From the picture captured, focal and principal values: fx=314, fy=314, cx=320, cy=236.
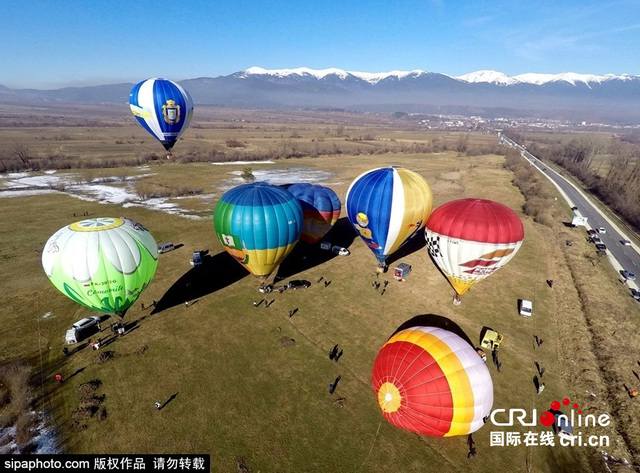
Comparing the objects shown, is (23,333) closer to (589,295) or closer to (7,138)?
(589,295)

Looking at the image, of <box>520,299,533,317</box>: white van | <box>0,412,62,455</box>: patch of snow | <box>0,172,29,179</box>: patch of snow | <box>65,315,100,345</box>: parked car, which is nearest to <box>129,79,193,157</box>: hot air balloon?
<box>65,315,100,345</box>: parked car

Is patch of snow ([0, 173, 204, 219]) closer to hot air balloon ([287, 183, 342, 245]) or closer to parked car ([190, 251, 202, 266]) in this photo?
parked car ([190, 251, 202, 266])

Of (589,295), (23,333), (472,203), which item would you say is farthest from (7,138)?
(589,295)

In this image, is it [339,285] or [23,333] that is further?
[339,285]

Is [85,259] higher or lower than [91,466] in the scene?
higher

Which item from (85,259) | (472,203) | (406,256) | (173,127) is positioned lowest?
(406,256)

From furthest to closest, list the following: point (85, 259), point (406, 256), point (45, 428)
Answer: point (406, 256), point (85, 259), point (45, 428)

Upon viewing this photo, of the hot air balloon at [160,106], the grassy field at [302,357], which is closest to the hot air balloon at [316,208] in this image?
the grassy field at [302,357]

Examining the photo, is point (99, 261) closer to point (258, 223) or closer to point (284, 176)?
point (258, 223)

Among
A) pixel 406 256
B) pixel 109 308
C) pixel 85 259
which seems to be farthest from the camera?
pixel 406 256
